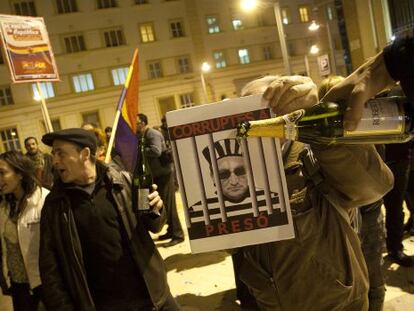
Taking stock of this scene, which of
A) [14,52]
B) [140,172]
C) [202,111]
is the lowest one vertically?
[140,172]

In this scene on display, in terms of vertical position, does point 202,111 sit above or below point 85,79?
below

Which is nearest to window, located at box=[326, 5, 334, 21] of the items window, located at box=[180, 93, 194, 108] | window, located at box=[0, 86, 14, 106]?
window, located at box=[180, 93, 194, 108]

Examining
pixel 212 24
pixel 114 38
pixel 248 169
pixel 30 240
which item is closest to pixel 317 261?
pixel 248 169

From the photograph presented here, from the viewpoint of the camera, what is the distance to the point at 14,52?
6.80 meters

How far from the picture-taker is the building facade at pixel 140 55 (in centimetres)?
2942

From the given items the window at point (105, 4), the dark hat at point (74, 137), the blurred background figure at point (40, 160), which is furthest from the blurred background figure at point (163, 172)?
the window at point (105, 4)

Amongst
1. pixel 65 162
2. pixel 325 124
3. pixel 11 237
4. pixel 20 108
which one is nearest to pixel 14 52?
pixel 11 237

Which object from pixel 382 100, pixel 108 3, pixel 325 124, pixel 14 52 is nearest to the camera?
pixel 382 100

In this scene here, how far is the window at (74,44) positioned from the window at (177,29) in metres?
7.21

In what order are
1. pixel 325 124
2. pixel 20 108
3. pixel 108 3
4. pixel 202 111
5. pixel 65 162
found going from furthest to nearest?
1. pixel 108 3
2. pixel 20 108
3. pixel 65 162
4. pixel 202 111
5. pixel 325 124

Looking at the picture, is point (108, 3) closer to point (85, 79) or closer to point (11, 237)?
point (85, 79)

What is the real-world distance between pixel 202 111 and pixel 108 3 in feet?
110

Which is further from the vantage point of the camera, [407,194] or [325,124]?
[407,194]

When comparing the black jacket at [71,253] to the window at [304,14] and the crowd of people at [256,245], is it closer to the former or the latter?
the crowd of people at [256,245]
